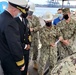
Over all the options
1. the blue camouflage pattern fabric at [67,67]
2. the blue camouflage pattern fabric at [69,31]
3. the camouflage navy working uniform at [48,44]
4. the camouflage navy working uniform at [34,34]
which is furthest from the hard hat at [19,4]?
the camouflage navy working uniform at [34,34]

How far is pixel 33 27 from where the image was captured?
4734mm

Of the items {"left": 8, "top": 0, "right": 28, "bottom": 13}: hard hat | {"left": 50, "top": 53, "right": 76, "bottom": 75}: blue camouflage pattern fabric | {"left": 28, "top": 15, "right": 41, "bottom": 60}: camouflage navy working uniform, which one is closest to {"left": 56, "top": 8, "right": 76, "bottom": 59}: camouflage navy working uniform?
{"left": 28, "top": 15, "right": 41, "bottom": 60}: camouflage navy working uniform

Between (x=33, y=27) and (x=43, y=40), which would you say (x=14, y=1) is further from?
(x=33, y=27)

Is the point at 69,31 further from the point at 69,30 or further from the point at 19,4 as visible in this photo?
the point at 19,4

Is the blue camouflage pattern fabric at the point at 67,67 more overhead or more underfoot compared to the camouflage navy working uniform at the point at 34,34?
more overhead

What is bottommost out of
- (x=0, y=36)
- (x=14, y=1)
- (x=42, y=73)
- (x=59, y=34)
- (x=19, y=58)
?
(x=42, y=73)

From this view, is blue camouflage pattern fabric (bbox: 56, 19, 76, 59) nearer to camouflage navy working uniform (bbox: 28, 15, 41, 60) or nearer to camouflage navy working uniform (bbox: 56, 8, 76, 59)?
camouflage navy working uniform (bbox: 56, 8, 76, 59)

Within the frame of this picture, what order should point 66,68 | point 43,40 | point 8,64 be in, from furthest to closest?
point 43,40, point 8,64, point 66,68

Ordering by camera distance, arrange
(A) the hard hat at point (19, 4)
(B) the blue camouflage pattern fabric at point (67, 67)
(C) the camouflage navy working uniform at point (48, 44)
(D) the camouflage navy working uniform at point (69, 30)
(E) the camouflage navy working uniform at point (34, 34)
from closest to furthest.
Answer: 1. (B) the blue camouflage pattern fabric at point (67, 67)
2. (A) the hard hat at point (19, 4)
3. (C) the camouflage navy working uniform at point (48, 44)
4. (D) the camouflage navy working uniform at point (69, 30)
5. (E) the camouflage navy working uniform at point (34, 34)

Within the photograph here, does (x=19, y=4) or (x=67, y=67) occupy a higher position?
(x=19, y=4)

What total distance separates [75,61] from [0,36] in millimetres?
1175

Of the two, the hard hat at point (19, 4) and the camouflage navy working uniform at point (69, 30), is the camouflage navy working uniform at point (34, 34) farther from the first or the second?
the hard hat at point (19, 4)

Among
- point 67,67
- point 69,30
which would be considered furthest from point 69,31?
point 67,67

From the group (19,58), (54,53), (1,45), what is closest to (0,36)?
(1,45)
